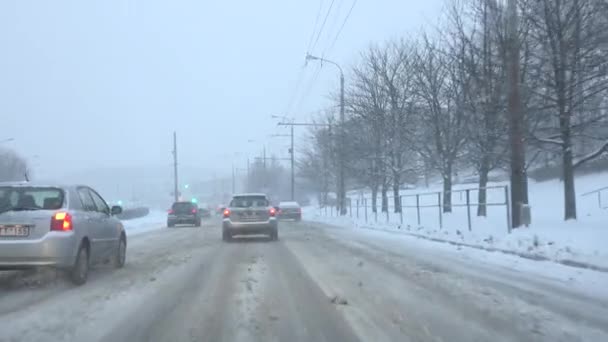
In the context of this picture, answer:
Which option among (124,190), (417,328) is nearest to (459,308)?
(417,328)

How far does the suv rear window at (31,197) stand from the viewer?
378 inches

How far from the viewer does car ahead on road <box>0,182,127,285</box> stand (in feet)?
29.8

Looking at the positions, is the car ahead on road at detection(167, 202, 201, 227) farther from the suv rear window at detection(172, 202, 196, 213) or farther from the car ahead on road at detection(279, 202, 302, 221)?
the car ahead on road at detection(279, 202, 302, 221)

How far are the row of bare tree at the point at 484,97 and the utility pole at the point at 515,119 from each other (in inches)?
11.6

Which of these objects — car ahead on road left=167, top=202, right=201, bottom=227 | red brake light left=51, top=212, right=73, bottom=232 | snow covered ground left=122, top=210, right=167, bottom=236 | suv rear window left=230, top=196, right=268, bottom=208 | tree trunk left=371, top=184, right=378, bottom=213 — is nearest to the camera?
red brake light left=51, top=212, right=73, bottom=232

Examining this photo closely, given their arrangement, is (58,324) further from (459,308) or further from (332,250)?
(332,250)

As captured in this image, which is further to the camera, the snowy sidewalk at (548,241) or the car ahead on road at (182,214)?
the car ahead on road at (182,214)

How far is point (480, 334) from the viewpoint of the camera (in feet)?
20.9

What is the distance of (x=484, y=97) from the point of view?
2153 cm

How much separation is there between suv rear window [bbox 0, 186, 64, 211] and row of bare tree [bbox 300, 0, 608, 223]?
12143mm

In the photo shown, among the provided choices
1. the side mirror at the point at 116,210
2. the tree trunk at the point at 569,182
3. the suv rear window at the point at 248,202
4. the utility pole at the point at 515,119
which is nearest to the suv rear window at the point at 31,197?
the side mirror at the point at 116,210

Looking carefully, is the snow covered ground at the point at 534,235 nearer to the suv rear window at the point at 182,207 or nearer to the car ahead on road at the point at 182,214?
the car ahead on road at the point at 182,214

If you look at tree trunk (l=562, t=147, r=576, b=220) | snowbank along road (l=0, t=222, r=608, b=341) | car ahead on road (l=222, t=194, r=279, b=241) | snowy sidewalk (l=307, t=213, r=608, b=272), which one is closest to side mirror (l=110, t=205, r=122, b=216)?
snowbank along road (l=0, t=222, r=608, b=341)

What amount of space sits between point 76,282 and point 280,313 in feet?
12.9
